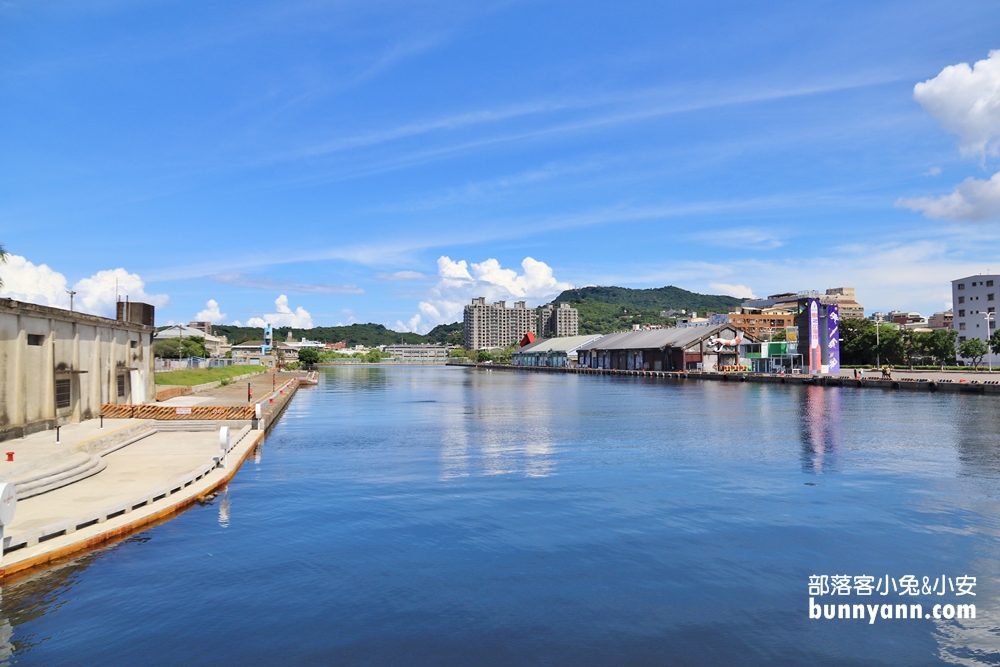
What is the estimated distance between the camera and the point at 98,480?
79.3 ft

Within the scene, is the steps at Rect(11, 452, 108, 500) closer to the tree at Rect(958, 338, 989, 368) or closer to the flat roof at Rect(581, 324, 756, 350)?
the flat roof at Rect(581, 324, 756, 350)

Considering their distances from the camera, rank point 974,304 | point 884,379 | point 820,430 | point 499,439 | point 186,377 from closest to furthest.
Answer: point 499,439 < point 820,430 < point 186,377 < point 884,379 < point 974,304

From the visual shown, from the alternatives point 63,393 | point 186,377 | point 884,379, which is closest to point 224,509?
point 63,393

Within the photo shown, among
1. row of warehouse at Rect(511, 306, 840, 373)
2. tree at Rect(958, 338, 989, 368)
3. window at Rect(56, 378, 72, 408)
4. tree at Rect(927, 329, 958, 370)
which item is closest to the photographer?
window at Rect(56, 378, 72, 408)

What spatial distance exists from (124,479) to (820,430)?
134ft

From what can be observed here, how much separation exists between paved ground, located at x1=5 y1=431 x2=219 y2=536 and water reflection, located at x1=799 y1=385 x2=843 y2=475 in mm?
26982

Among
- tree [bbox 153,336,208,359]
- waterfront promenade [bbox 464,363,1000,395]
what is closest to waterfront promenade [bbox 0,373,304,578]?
waterfront promenade [bbox 464,363,1000,395]

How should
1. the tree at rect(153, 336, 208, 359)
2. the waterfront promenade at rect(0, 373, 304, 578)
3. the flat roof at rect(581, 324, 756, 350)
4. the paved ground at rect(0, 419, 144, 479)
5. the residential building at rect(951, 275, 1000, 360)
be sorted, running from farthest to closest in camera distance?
the flat roof at rect(581, 324, 756, 350)
the residential building at rect(951, 275, 1000, 360)
the tree at rect(153, 336, 208, 359)
the paved ground at rect(0, 419, 144, 479)
the waterfront promenade at rect(0, 373, 304, 578)

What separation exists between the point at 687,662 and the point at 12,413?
30.7 m

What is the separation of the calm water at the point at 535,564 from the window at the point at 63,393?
12182 millimetres

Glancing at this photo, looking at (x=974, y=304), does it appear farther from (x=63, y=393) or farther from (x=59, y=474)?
(x=59, y=474)

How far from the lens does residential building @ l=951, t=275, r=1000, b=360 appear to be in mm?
136375

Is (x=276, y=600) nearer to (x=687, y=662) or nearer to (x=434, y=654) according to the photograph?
(x=434, y=654)

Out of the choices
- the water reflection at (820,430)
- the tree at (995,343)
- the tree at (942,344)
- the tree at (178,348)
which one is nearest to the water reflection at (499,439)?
the water reflection at (820,430)
